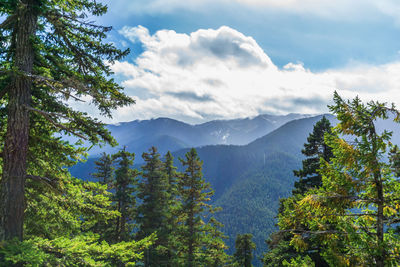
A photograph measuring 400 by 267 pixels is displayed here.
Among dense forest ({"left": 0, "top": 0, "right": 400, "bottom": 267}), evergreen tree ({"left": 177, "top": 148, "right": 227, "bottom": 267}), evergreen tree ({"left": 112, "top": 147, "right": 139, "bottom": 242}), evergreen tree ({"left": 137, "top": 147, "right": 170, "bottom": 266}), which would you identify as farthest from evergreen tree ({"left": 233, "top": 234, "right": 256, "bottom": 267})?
dense forest ({"left": 0, "top": 0, "right": 400, "bottom": 267})

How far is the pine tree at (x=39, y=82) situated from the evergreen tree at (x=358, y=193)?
619 cm

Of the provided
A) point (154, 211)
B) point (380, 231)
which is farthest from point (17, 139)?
point (154, 211)

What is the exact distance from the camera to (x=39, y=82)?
6.68m

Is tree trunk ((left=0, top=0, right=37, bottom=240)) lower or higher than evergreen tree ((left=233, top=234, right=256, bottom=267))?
higher

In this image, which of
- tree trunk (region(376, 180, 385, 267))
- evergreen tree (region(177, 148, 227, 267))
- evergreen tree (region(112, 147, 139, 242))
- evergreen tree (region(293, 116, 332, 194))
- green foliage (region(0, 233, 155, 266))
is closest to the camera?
green foliage (region(0, 233, 155, 266))

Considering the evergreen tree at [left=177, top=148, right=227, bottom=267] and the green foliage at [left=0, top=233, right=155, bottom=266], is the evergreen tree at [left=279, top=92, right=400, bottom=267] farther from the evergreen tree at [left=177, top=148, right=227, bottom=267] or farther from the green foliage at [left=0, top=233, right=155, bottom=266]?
the evergreen tree at [left=177, top=148, right=227, bottom=267]

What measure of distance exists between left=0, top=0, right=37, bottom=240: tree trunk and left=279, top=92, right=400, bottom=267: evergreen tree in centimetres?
737

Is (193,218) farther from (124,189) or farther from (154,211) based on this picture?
(124,189)

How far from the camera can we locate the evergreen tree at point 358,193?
593cm

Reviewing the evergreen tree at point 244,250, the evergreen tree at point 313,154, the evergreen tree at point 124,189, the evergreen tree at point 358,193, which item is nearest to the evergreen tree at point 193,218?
the evergreen tree at point 124,189

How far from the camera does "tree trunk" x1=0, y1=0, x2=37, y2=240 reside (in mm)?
5895

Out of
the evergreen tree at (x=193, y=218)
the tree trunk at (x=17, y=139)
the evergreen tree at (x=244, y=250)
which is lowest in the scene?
the evergreen tree at (x=244, y=250)

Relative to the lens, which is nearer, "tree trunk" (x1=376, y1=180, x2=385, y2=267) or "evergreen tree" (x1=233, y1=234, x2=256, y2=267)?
"tree trunk" (x1=376, y1=180, x2=385, y2=267)

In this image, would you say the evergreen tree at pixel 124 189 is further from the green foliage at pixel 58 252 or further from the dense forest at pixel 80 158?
the green foliage at pixel 58 252
